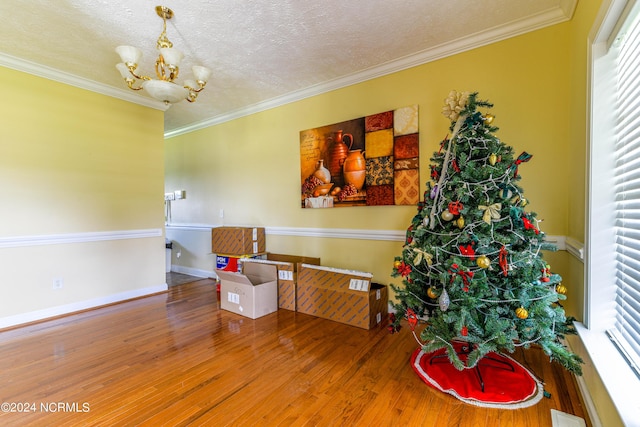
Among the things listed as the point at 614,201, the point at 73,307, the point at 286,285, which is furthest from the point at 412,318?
the point at 73,307

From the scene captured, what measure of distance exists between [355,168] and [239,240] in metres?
1.72

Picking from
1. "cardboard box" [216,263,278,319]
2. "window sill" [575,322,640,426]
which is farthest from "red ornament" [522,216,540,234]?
"cardboard box" [216,263,278,319]

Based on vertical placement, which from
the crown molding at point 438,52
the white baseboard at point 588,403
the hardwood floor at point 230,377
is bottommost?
the hardwood floor at point 230,377

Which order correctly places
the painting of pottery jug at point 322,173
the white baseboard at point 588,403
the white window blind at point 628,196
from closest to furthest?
the white window blind at point 628,196
the white baseboard at point 588,403
the painting of pottery jug at point 322,173

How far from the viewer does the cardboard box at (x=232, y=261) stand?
3.44m

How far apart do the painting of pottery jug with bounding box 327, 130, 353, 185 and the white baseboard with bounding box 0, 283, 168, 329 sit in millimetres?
2818

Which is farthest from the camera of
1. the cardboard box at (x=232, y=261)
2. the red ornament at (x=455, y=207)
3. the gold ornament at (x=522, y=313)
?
the cardboard box at (x=232, y=261)

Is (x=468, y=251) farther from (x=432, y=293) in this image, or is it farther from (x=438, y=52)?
(x=438, y=52)

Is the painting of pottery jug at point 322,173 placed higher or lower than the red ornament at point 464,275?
higher

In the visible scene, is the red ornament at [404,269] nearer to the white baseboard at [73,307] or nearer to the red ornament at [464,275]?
the red ornament at [464,275]

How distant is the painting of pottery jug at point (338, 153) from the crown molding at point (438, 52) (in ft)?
1.85

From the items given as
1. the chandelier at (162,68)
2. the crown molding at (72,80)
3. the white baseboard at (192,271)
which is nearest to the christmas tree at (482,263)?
the chandelier at (162,68)

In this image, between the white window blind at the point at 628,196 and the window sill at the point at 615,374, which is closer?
the window sill at the point at 615,374

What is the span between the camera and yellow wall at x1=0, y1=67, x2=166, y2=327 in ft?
8.61
